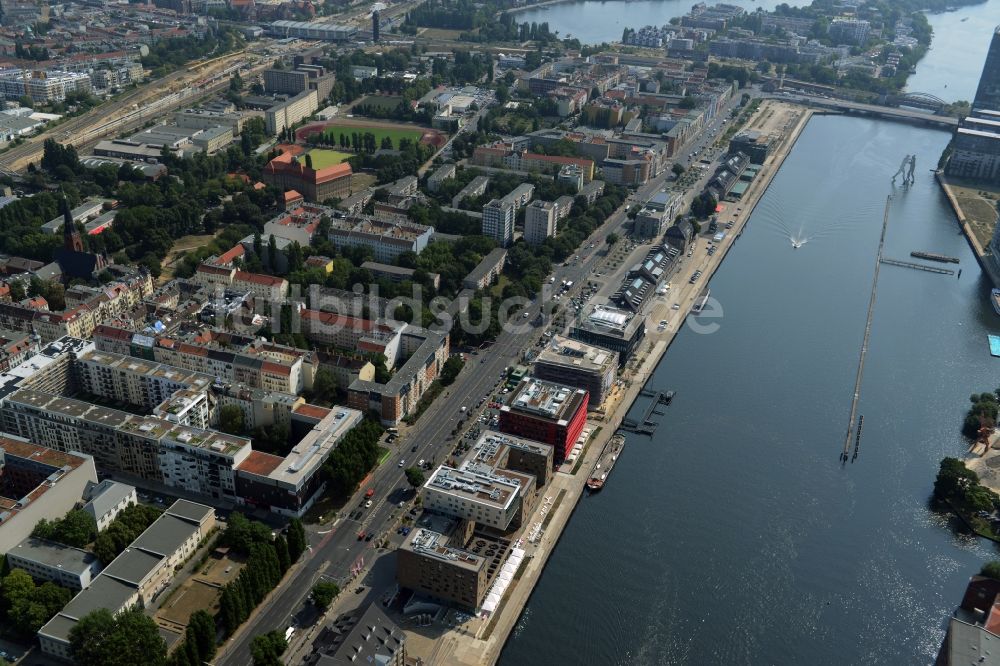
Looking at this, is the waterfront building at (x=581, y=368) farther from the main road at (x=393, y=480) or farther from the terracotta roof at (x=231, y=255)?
the terracotta roof at (x=231, y=255)

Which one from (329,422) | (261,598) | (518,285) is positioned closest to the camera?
(261,598)

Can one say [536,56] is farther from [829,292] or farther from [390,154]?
[829,292]

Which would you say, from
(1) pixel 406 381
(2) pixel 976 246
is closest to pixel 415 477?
(1) pixel 406 381

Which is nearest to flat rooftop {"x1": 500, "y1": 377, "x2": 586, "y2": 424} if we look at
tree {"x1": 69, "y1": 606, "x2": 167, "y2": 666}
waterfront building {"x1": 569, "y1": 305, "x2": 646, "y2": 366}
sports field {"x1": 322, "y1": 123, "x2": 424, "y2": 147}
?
waterfront building {"x1": 569, "y1": 305, "x2": 646, "y2": 366}

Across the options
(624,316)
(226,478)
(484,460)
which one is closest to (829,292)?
(624,316)

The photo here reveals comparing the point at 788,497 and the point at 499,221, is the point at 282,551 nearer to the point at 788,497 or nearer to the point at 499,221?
the point at 788,497

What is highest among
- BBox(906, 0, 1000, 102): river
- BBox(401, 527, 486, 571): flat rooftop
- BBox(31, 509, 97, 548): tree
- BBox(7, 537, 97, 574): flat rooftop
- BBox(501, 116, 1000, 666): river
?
BBox(906, 0, 1000, 102): river

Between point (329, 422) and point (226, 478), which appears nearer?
point (226, 478)

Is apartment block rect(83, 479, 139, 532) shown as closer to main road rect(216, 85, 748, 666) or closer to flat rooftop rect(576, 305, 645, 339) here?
main road rect(216, 85, 748, 666)
